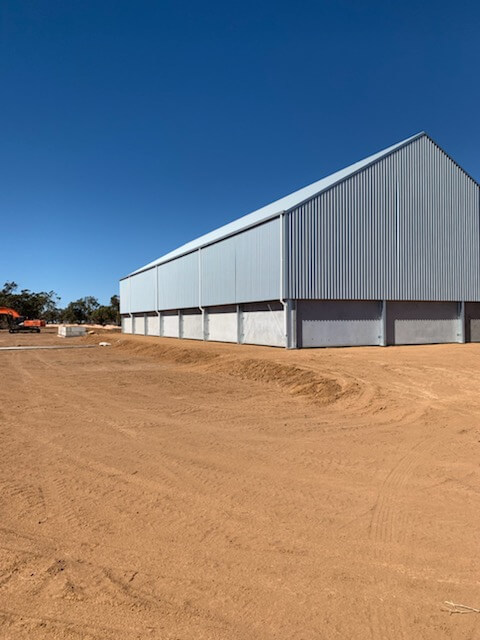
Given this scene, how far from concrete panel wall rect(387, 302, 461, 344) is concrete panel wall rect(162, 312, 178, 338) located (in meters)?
19.9

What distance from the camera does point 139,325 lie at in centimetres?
4988

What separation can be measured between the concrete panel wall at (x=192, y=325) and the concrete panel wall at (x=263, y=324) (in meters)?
7.15

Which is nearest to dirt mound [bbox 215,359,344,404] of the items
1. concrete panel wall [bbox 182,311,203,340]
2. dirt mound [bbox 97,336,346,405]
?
dirt mound [bbox 97,336,346,405]

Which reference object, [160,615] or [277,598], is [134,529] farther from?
[277,598]

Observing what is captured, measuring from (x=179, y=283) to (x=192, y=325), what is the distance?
426 cm

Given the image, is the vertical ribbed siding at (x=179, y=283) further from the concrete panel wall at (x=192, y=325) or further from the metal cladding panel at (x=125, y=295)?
the metal cladding panel at (x=125, y=295)

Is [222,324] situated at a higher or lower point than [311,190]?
lower

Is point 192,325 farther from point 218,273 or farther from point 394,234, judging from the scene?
point 394,234

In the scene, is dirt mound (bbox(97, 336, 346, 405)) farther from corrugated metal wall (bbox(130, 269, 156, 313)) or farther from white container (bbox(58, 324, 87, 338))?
white container (bbox(58, 324, 87, 338))

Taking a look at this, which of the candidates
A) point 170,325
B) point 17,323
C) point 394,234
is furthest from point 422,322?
point 17,323

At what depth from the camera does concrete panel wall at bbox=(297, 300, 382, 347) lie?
23391mm

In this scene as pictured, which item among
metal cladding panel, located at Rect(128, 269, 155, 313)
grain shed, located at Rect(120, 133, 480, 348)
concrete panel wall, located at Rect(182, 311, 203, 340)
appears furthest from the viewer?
metal cladding panel, located at Rect(128, 269, 155, 313)

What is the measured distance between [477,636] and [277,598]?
1.28 m

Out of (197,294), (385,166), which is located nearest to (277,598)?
(385,166)
